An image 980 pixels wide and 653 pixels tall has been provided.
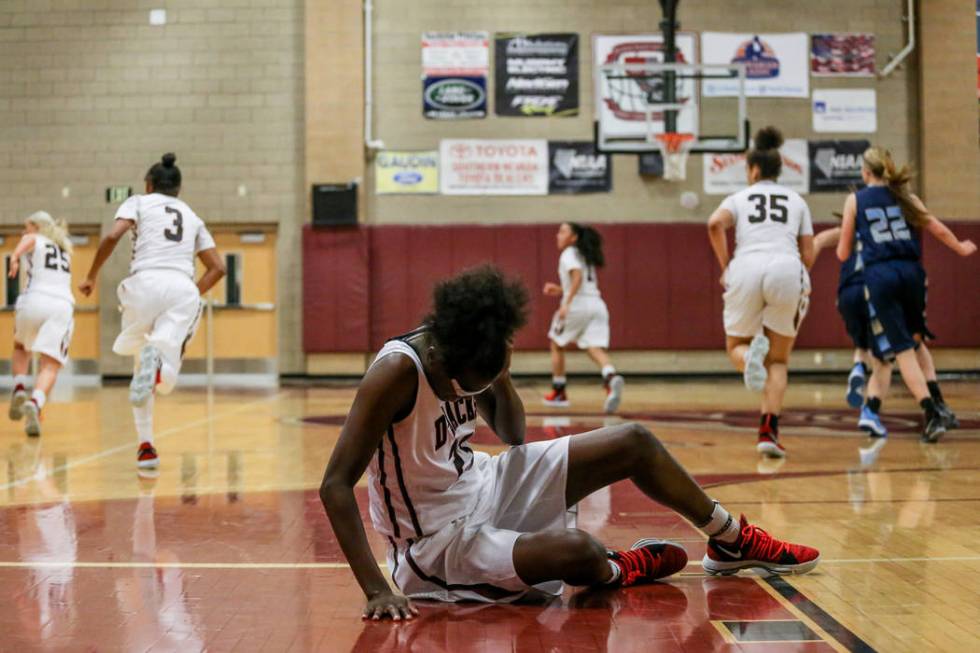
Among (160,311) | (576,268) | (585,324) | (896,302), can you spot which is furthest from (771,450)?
(585,324)

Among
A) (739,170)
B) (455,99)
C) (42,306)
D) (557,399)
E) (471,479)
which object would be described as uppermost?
(455,99)

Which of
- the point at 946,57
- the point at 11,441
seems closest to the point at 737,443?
the point at 11,441

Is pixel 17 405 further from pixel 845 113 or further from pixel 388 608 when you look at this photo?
pixel 845 113

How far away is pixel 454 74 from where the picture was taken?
53.9 feet

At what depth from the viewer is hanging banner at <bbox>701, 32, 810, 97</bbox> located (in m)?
16.5

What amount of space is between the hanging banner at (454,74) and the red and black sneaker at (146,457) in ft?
35.2

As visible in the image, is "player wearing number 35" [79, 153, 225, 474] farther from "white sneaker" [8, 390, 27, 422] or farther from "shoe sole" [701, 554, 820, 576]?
"shoe sole" [701, 554, 820, 576]

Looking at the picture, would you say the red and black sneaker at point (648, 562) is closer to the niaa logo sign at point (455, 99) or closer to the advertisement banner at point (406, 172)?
the advertisement banner at point (406, 172)

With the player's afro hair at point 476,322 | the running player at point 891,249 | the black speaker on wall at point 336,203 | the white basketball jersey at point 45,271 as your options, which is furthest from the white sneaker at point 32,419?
the black speaker on wall at point 336,203

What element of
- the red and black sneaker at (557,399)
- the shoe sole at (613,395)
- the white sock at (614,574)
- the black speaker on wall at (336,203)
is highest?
the black speaker on wall at (336,203)

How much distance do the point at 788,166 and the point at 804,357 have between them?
2831 millimetres

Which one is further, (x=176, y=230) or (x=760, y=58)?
(x=760, y=58)

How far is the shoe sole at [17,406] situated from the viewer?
366 inches

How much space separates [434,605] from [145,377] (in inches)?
146
